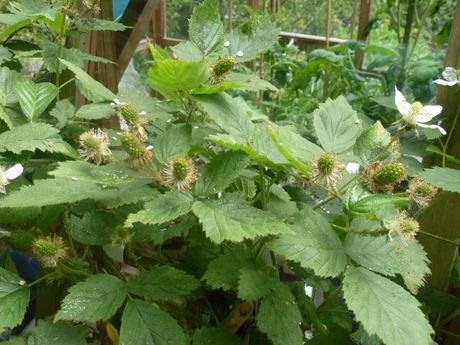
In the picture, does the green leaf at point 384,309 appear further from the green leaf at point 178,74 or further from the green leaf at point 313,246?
the green leaf at point 178,74

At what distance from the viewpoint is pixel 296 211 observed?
49 cm

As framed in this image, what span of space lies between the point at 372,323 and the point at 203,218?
0.17 metres

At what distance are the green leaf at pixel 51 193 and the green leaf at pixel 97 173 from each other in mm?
10

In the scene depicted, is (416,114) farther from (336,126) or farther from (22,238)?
(22,238)

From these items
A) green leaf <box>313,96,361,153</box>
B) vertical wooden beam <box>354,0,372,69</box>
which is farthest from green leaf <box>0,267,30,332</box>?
vertical wooden beam <box>354,0,372,69</box>

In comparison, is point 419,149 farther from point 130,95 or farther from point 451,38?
point 130,95

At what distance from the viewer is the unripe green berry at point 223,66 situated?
50 centimetres

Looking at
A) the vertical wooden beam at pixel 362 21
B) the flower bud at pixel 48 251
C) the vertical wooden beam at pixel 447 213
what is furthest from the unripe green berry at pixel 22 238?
the vertical wooden beam at pixel 362 21

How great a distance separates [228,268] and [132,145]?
0.15 m

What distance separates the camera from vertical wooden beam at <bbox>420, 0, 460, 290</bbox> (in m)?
0.75

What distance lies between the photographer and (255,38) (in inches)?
23.6

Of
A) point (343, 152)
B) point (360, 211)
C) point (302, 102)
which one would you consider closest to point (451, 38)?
point (343, 152)

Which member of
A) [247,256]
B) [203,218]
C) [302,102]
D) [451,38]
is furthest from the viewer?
[302,102]

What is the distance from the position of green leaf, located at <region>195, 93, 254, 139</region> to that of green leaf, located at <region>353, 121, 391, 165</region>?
0.35ft
